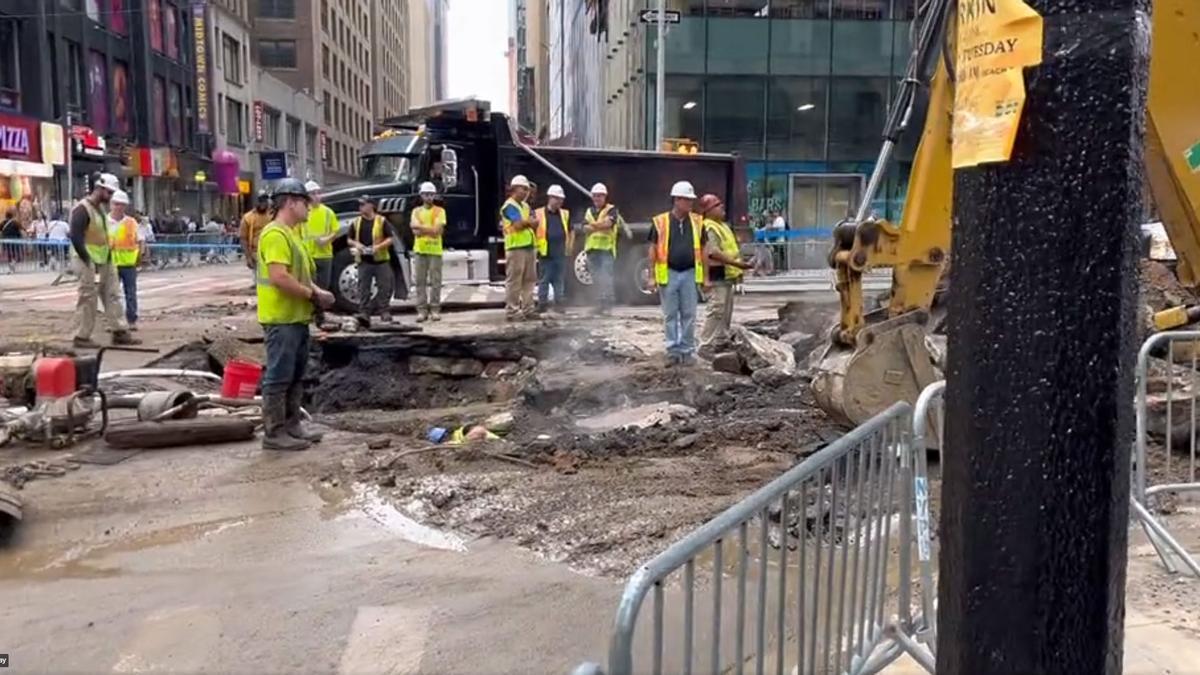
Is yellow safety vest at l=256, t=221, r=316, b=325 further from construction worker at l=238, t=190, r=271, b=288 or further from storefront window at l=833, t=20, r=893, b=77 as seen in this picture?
storefront window at l=833, t=20, r=893, b=77

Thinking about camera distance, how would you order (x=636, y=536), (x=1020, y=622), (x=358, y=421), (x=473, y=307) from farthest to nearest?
(x=473, y=307) < (x=358, y=421) < (x=636, y=536) < (x=1020, y=622)

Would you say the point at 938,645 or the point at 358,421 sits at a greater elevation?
the point at 938,645

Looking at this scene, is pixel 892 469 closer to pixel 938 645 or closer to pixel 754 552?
pixel 754 552

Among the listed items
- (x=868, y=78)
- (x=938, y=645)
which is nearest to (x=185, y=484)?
(x=938, y=645)

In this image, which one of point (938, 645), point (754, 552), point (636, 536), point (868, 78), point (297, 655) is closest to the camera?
point (938, 645)

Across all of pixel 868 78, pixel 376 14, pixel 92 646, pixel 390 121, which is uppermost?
pixel 376 14

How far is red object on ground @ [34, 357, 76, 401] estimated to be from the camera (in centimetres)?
762

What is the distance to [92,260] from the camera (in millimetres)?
11969

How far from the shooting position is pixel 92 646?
4.23 metres

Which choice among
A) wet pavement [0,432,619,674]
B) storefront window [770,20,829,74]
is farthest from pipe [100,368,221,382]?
storefront window [770,20,829,74]

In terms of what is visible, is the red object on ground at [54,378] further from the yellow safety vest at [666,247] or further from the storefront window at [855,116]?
the storefront window at [855,116]

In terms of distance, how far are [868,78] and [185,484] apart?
2862cm

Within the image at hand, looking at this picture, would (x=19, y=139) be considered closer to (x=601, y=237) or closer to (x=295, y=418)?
(x=601, y=237)

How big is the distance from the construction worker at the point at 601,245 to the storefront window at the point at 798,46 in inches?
652
